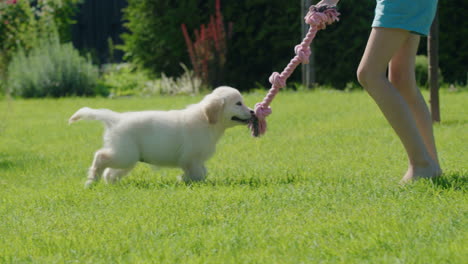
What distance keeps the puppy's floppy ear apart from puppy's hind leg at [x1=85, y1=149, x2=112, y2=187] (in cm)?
79

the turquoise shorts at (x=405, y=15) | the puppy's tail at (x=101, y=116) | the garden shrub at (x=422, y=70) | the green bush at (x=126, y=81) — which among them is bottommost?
the green bush at (x=126, y=81)

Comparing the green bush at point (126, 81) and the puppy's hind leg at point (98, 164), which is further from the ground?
the puppy's hind leg at point (98, 164)

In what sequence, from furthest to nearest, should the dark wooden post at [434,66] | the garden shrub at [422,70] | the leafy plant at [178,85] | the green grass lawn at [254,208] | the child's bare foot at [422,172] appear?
the leafy plant at [178,85] < the garden shrub at [422,70] < the dark wooden post at [434,66] < the child's bare foot at [422,172] < the green grass lawn at [254,208]

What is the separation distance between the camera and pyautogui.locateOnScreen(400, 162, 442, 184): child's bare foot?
15.1ft

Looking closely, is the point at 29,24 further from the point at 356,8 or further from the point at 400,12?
the point at 400,12

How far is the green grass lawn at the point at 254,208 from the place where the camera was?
3289 mm

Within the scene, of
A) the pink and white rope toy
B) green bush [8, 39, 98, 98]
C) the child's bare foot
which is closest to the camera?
the child's bare foot

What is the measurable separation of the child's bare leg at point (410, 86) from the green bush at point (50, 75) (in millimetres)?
10727

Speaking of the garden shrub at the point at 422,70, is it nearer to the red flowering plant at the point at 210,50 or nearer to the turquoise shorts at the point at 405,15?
the red flowering plant at the point at 210,50

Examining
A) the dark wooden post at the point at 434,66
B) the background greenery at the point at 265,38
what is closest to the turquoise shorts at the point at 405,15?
the dark wooden post at the point at 434,66

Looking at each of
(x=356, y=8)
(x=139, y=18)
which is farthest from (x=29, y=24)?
(x=356, y=8)

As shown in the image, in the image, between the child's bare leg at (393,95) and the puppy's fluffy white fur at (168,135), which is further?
the puppy's fluffy white fur at (168,135)

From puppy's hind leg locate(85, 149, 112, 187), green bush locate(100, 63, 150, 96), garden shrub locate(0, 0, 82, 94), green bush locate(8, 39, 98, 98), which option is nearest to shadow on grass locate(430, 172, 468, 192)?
puppy's hind leg locate(85, 149, 112, 187)

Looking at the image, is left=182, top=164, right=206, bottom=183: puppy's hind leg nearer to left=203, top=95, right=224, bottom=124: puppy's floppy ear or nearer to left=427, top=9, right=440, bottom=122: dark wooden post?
left=203, top=95, right=224, bottom=124: puppy's floppy ear
